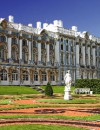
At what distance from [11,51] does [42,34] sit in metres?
10.1

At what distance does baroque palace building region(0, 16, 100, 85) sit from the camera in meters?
58.4

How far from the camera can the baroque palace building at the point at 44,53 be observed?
192 ft

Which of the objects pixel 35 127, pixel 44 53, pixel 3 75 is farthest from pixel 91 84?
pixel 35 127

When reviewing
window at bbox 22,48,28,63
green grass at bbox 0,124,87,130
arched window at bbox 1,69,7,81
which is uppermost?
window at bbox 22,48,28,63

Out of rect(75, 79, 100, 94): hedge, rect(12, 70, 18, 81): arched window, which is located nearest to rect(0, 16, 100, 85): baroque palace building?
rect(12, 70, 18, 81): arched window

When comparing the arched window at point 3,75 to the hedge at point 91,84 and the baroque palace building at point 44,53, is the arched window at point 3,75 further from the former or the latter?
the hedge at point 91,84

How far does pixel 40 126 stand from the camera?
1498 centimetres

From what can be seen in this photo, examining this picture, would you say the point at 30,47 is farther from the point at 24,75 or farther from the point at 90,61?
the point at 90,61

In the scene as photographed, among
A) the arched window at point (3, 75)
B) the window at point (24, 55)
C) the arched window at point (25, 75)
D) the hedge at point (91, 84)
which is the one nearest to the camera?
the hedge at point (91, 84)

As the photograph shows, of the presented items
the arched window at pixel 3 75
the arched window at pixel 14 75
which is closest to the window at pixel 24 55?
the arched window at pixel 14 75

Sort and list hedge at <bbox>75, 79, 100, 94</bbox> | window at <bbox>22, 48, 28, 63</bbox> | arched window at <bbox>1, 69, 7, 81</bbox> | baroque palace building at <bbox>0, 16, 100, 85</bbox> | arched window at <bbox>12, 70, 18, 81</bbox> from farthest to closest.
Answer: window at <bbox>22, 48, 28, 63</bbox> → arched window at <bbox>12, 70, 18, 81</bbox> → baroque palace building at <bbox>0, 16, 100, 85</bbox> → arched window at <bbox>1, 69, 7, 81</bbox> → hedge at <bbox>75, 79, 100, 94</bbox>

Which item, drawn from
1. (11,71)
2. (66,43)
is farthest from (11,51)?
(66,43)

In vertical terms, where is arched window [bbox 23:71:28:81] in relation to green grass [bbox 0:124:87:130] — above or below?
above

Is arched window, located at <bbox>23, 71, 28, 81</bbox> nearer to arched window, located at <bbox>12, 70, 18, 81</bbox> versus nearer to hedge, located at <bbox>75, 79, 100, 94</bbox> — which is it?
arched window, located at <bbox>12, 70, 18, 81</bbox>
